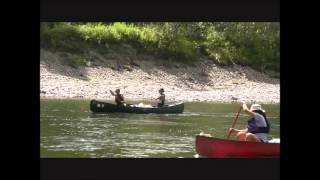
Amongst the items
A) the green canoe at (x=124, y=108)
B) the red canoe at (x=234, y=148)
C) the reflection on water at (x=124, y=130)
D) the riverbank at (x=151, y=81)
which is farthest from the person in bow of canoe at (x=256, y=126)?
the riverbank at (x=151, y=81)

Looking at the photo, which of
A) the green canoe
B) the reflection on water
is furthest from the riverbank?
the green canoe

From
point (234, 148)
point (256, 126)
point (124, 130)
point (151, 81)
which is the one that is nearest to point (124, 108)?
point (124, 130)

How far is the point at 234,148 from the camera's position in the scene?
947 cm

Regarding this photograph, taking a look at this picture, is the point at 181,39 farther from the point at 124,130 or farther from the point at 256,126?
the point at 256,126

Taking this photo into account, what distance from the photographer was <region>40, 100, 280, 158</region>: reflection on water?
1241cm

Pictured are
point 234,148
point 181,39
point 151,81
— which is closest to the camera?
point 234,148

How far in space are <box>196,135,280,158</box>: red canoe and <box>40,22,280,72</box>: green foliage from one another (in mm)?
18585

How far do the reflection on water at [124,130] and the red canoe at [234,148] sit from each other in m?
1.84

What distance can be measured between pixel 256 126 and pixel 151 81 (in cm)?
1716
